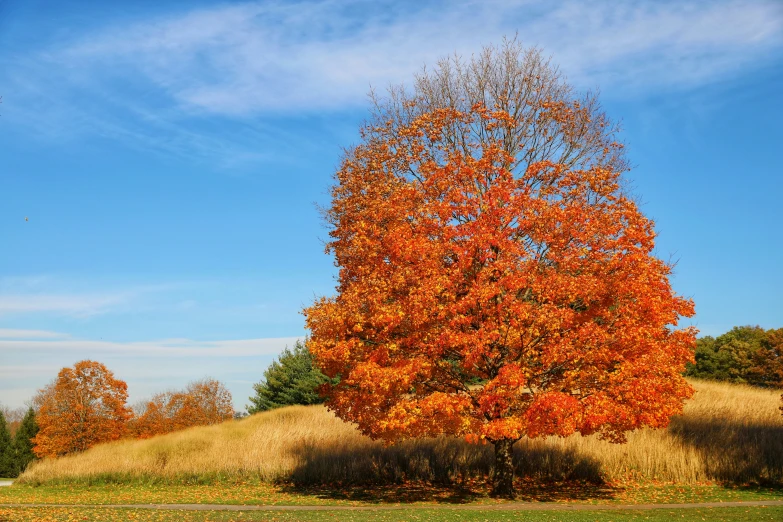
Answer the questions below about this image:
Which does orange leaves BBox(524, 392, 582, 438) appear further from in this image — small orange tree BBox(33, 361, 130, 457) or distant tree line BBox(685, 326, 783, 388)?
distant tree line BBox(685, 326, 783, 388)

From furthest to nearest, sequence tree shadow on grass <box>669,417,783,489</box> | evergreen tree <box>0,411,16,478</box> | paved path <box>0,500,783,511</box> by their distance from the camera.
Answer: evergreen tree <box>0,411,16,478</box>
tree shadow on grass <box>669,417,783,489</box>
paved path <box>0,500,783,511</box>

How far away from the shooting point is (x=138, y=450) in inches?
1426

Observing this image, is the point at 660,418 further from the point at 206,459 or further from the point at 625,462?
the point at 206,459

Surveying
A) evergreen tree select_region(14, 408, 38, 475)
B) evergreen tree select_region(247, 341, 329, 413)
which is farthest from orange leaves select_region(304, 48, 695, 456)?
evergreen tree select_region(14, 408, 38, 475)

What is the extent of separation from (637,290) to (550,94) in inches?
451

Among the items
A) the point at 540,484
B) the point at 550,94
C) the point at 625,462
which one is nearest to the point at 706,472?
the point at 625,462

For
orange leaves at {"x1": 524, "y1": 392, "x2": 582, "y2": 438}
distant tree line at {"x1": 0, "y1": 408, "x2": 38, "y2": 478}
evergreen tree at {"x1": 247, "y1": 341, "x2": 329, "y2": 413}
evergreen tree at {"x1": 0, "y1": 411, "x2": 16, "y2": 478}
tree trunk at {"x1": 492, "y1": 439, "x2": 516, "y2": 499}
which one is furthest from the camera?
evergreen tree at {"x1": 0, "y1": 411, "x2": 16, "y2": 478}

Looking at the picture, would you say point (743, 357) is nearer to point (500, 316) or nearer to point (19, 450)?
point (500, 316)

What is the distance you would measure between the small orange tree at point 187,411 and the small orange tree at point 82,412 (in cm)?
705

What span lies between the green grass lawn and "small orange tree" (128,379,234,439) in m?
43.2

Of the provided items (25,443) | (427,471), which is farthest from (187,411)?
(427,471)

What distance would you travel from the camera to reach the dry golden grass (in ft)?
92.3

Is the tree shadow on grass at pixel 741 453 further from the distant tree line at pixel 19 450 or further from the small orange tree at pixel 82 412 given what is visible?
the distant tree line at pixel 19 450

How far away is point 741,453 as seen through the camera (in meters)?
28.1
